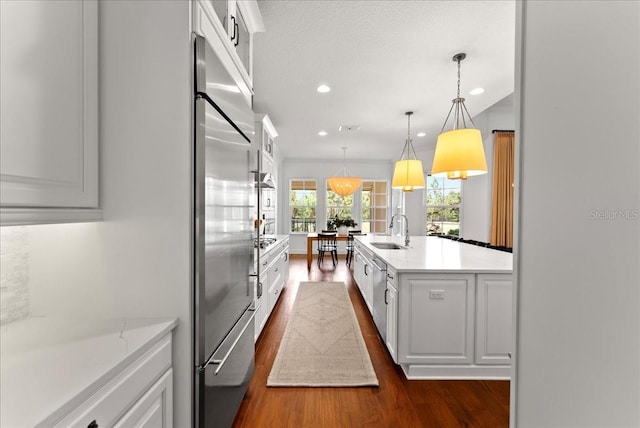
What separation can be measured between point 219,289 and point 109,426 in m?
0.62

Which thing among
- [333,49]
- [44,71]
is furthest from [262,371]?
[333,49]

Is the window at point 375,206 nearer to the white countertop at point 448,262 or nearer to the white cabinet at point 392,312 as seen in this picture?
the white countertop at point 448,262

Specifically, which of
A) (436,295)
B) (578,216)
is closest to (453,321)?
(436,295)

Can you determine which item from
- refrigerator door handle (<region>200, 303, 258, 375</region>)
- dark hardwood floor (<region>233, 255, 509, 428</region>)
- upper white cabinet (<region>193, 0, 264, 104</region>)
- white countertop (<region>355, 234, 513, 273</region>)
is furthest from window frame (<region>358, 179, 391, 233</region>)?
refrigerator door handle (<region>200, 303, 258, 375</region>)

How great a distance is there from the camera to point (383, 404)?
6.34ft

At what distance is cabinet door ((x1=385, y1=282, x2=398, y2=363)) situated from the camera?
225cm

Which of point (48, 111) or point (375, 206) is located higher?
point (48, 111)

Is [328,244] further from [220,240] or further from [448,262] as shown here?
[220,240]

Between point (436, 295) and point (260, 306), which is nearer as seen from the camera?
point (436, 295)

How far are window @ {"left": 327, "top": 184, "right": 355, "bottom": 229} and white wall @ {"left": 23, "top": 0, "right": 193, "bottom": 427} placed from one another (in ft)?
24.0

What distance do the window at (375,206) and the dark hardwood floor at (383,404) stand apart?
628cm

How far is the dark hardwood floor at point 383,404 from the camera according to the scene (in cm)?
178

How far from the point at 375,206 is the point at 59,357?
26.6 ft

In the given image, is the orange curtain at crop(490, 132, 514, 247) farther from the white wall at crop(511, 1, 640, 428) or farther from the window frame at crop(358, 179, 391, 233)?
the white wall at crop(511, 1, 640, 428)
